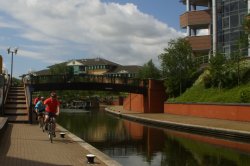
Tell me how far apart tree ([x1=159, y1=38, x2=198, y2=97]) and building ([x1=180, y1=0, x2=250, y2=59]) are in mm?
2523

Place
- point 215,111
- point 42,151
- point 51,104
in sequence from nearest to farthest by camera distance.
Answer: point 42,151
point 51,104
point 215,111

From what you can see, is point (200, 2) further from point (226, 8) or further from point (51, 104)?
point (51, 104)

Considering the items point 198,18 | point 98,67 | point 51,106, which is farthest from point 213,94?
point 98,67

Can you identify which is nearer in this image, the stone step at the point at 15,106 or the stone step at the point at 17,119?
the stone step at the point at 17,119

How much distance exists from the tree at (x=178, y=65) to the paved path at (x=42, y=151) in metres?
32.4

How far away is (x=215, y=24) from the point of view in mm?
52219

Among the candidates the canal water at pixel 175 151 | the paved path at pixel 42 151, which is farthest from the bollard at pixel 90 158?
the canal water at pixel 175 151

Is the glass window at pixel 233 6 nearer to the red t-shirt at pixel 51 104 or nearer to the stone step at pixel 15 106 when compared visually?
the stone step at pixel 15 106

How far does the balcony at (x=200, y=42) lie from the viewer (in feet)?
176

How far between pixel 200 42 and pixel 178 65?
600cm

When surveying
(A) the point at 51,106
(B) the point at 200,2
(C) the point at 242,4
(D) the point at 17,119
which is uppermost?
(B) the point at 200,2

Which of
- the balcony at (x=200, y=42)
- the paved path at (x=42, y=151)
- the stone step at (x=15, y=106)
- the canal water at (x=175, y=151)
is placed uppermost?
the balcony at (x=200, y=42)

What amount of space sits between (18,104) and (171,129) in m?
10.6

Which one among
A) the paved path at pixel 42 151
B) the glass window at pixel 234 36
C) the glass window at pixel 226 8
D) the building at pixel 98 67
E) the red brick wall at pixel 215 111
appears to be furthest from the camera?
the building at pixel 98 67
